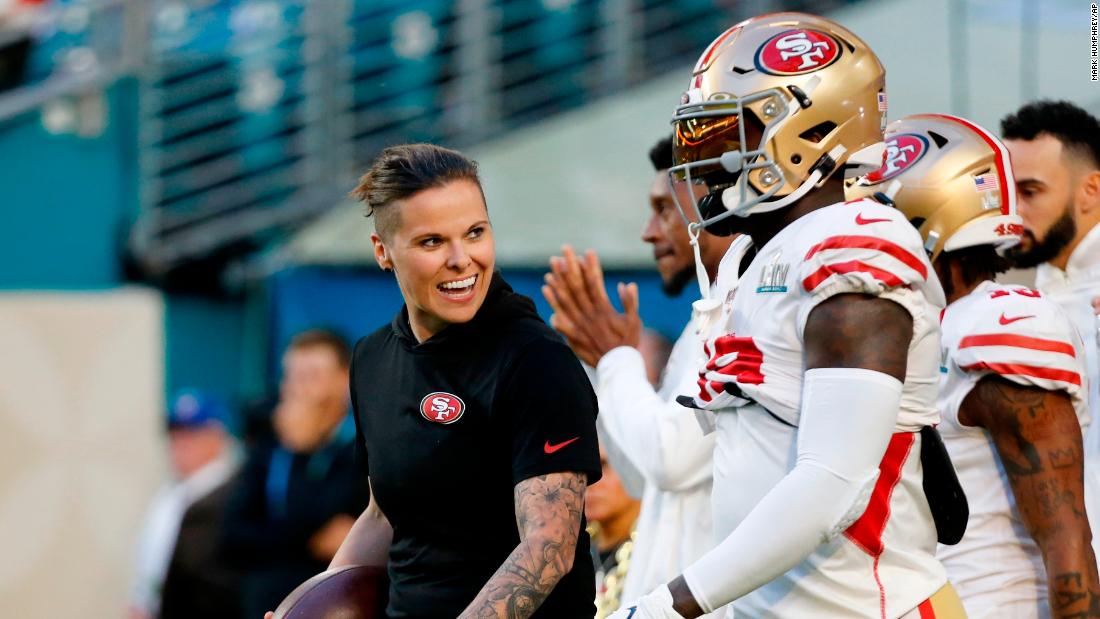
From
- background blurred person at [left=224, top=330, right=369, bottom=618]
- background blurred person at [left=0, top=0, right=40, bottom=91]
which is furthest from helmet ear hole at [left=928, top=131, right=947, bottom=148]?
background blurred person at [left=0, top=0, right=40, bottom=91]

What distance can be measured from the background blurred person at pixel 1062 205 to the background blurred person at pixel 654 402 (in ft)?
2.76

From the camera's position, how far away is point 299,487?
21.3ft

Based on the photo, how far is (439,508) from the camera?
3.17 meters

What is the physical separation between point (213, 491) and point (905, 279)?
5.46 m

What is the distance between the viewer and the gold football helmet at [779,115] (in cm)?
299

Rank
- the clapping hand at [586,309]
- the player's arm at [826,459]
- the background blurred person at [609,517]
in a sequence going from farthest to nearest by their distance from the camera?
the background blurred person at [609,517]
the clapping hand at [586,309]
the player's arm at [826,459]

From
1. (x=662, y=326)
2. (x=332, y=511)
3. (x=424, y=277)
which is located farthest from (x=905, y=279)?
(x=662, y=326)

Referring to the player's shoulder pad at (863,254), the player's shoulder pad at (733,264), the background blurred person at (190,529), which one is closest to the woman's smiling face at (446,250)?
the player's shoulder pad at (733,264)

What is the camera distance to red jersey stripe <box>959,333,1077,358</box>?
3.41 meters

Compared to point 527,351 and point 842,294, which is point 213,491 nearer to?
point 527,351

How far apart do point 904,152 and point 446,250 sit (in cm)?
124

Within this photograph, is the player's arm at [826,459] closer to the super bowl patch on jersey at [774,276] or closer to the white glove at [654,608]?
the white glove at [654,608]

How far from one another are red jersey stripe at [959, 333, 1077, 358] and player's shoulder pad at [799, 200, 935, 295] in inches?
27.8

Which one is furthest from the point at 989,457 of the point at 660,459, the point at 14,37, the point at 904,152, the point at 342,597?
the point at 14,37
